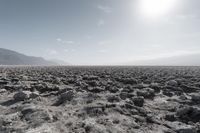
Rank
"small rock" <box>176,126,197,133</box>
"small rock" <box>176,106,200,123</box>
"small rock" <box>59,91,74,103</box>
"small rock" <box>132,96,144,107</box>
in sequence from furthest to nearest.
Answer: "small rock" <box>59,91,74,103</box> → "small rock" <box>132,96,144,107</box> → "small rock" <box>176,106,200,123</box> → "small rock" <box>176,126,197,133</box>

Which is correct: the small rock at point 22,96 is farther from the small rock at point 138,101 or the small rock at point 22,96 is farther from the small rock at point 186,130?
the small rock at point 186,130

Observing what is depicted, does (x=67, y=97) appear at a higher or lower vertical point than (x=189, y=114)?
higher

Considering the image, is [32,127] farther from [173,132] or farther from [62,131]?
[173,132]

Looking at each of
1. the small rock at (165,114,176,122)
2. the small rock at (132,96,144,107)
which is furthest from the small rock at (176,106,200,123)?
the small rock at (132,96,144,107)

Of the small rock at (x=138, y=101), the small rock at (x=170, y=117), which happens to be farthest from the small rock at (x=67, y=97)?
the small rock at (x=170, y=117)

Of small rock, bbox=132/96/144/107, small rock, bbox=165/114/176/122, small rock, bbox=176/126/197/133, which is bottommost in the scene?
small rock, bbox=165/114/176/122

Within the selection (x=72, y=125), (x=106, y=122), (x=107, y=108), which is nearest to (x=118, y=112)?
(x=107, y=108)

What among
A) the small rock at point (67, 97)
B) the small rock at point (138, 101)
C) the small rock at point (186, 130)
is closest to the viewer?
the small rock at point (186, 130)

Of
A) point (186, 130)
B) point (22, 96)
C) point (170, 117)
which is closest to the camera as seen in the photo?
point (186, 130)

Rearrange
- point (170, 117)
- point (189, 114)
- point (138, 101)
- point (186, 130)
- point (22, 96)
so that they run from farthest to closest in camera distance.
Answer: point (22, 96), point (138, 101), point (189, 114), point (170, 117), point (186, 130)

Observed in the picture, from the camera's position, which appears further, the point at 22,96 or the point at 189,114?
the point at 22,96

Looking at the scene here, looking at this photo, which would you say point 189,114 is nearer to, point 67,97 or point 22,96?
point 67,97

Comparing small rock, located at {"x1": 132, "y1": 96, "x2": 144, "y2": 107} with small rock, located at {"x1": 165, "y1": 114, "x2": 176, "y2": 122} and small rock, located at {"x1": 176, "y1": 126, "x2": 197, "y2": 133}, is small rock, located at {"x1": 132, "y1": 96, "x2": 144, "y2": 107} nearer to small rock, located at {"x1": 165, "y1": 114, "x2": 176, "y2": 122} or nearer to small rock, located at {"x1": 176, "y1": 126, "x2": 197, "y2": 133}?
small rock, located at {"x1": 165, "y1": 114, "x2": 176, "y2": 122}

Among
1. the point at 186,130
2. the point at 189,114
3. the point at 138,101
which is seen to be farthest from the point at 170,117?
the point at 138,101
